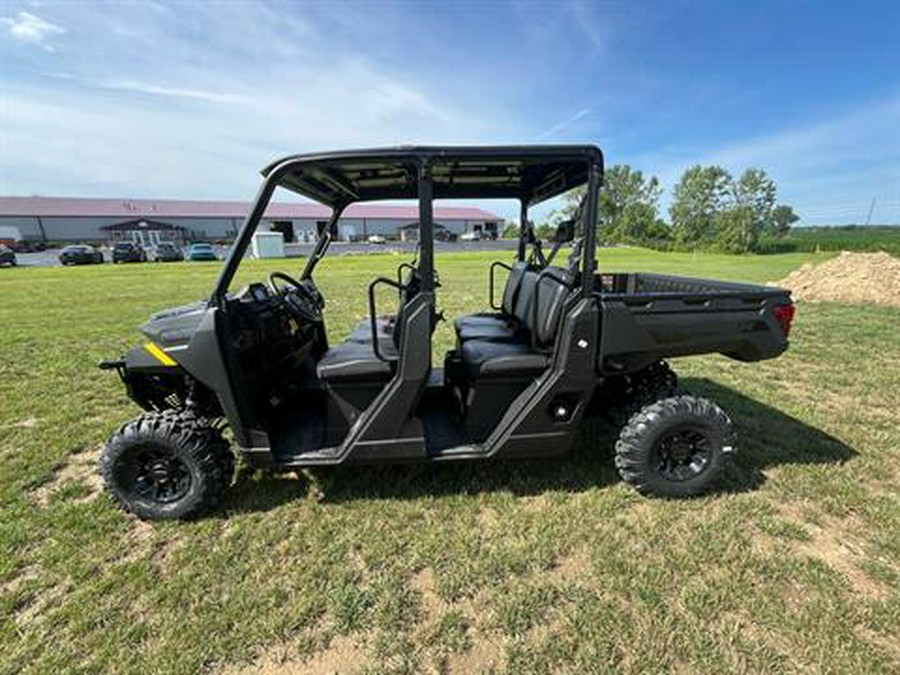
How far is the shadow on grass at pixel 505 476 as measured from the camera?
9.87ft

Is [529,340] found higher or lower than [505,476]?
higher

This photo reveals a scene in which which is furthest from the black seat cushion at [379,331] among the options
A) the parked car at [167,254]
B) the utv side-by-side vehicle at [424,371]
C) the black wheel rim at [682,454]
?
the parked car at [167,254]

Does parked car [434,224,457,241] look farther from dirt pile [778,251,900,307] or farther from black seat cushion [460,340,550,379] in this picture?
dirt pile [778,251,900,307]

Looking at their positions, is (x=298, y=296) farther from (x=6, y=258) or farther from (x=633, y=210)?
(x=633, y=210)

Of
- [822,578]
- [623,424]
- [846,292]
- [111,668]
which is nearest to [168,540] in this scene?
[111,668]

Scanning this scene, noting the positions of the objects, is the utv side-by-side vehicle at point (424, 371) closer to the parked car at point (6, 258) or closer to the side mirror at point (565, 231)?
the side mirror at point (565, 231)

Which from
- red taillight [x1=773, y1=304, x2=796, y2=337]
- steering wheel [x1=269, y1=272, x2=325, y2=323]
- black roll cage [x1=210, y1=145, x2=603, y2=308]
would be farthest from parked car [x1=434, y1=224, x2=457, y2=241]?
red taillight [x1=773, y1=304, x2=796, y2=337]

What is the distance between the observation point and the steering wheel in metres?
3.42

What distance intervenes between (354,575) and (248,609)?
50cm

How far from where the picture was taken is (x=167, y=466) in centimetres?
276

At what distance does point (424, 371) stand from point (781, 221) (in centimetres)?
8776

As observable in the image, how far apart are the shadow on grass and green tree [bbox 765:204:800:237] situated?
7629cm

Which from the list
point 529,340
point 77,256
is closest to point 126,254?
point 77,256

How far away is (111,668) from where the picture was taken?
187 centimetres
